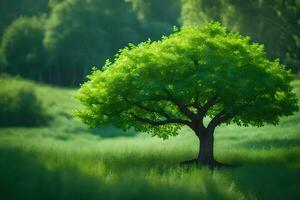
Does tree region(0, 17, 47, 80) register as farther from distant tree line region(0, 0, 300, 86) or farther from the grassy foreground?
the grassy foreground

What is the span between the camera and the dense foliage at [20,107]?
131 feet

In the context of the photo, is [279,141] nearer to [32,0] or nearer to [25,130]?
[25,130]

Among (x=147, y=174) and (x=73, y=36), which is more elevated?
(x=73, y=36)

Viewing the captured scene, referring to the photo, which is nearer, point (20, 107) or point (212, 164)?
point (212, 164)

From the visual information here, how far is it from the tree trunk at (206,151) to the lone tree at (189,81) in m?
0.05

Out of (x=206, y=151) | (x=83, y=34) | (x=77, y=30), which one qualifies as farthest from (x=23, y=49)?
(x=206, y=151)

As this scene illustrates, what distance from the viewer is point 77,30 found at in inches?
2975

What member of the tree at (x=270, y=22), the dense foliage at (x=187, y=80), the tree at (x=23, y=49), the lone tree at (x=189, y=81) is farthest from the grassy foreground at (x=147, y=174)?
the tree at (x=23, y=49)

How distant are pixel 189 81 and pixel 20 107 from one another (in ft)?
80.4

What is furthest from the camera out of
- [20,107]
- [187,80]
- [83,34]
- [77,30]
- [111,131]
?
[83,34]

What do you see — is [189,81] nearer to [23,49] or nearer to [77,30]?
[77,30]

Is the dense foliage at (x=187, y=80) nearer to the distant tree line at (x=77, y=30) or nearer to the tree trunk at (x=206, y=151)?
the tree trunk at (x=206, y=151)

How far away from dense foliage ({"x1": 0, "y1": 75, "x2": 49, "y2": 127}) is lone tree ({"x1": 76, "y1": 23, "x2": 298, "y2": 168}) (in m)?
20.6

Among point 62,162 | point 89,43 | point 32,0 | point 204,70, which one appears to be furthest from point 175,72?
point 32,0
